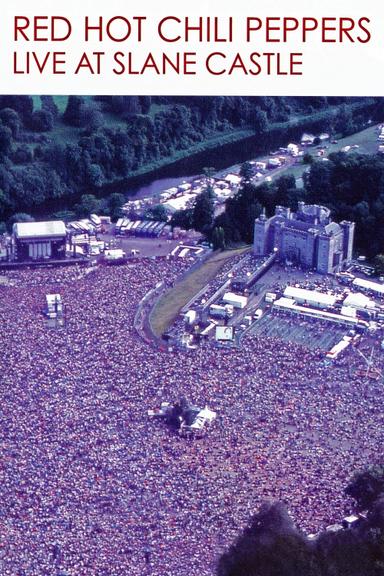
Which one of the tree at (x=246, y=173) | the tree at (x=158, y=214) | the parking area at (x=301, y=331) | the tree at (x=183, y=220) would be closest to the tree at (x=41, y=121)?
the tree at (x=246, y=173)

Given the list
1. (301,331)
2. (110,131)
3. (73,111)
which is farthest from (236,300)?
(73,111)

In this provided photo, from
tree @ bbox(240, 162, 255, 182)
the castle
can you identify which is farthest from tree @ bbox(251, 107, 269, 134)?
the castle

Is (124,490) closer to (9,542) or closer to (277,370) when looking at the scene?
(9,542)

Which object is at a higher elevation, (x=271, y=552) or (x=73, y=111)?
(x=73, y=111)

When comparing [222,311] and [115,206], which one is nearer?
[222,311]

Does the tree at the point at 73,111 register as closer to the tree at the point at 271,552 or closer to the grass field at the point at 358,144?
the grass field at the point at 358,144

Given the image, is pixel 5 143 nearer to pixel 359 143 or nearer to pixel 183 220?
Result: pixel 183 220
